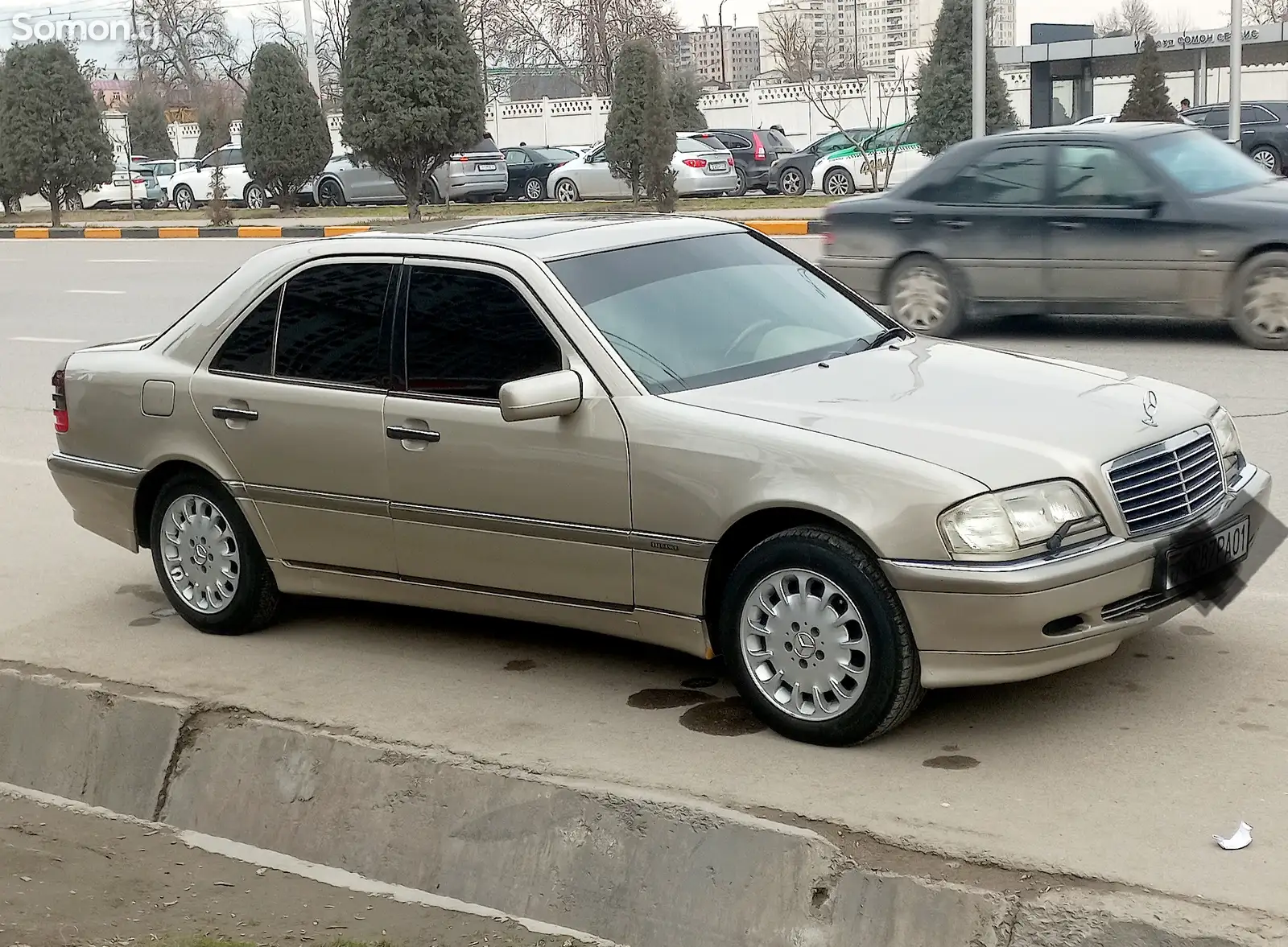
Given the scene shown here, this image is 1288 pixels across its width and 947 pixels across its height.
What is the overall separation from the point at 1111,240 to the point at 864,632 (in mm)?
7297

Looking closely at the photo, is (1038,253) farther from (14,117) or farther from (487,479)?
(14,117)

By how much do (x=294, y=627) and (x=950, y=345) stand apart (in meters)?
2.61

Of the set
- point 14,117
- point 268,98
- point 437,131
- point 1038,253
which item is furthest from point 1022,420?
point 14,117

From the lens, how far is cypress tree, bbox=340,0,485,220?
27.5m

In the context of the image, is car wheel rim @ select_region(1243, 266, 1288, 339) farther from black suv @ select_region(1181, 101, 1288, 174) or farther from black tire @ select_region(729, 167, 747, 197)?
black suv @ select_region(1181, 101, 1288, 174)

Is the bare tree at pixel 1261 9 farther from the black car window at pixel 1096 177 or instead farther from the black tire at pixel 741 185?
the black car window at pixel 1096 177

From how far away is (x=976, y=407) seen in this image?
4.69 metres

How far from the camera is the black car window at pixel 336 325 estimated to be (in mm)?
5504

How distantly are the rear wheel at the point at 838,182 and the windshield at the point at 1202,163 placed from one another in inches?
768

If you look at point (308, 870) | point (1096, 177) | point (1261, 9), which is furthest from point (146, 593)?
point (1261, 9)

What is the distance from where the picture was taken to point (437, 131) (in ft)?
91.1

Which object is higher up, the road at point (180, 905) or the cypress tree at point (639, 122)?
the cypress tree at point (639, 122)

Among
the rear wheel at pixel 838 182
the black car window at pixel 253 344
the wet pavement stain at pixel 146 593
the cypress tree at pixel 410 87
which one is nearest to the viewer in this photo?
the black car window at pixel 253 344

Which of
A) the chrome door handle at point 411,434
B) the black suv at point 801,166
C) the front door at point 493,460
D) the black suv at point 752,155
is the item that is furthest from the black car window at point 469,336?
the black suv at point 752,155
